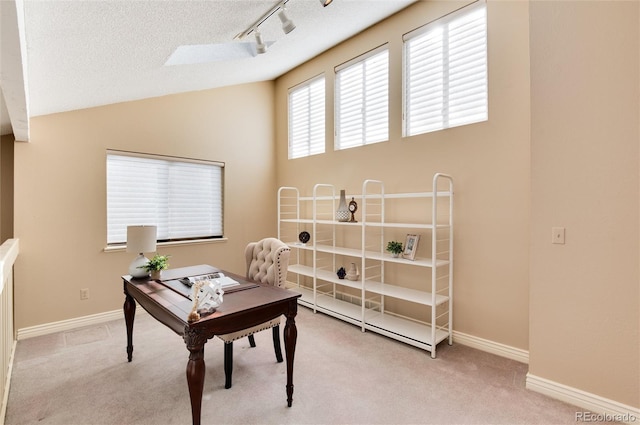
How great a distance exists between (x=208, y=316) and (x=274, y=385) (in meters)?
0.96

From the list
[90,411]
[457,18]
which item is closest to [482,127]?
[457,18]

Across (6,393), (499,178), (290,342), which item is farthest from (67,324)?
(499,178)

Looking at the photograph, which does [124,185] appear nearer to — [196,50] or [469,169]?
[196,50]

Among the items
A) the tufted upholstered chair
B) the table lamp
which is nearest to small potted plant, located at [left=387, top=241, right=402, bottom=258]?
the tufted upholstered chair

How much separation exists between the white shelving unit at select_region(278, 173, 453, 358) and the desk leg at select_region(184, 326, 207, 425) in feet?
6.16

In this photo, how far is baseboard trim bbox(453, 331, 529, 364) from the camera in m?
2.59

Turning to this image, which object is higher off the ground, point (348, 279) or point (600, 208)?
point (600, 208)

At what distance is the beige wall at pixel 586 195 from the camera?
5.99 ft

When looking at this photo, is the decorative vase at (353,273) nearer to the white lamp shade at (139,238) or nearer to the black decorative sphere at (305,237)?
the black decorative sphere at (305,237)

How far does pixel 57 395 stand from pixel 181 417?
3.28 ft

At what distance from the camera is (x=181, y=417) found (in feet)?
6.29

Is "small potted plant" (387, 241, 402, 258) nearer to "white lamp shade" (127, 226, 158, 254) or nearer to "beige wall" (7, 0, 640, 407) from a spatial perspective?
"beige wall" (7, 0, 640, 407)

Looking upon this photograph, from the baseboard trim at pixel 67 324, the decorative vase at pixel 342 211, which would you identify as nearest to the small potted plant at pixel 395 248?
the decorative vase at pixel 342 211

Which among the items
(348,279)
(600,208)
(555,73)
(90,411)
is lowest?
(90,411)
